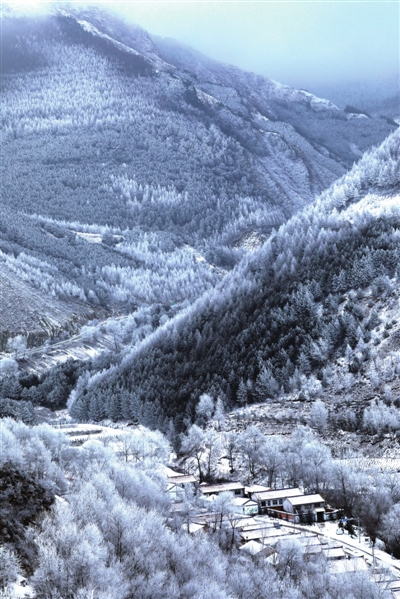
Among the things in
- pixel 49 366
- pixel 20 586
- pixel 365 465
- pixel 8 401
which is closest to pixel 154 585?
pixel 20 586

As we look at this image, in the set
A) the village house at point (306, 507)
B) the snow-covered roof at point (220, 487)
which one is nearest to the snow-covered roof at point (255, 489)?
the snow-covered roof at point (220, 487)

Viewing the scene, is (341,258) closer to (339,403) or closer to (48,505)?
(339,403)

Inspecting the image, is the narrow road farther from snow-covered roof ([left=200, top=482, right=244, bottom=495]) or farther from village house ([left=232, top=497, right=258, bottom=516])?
snow-covered roof ([left=200, top=482, right=244, bottom=495])

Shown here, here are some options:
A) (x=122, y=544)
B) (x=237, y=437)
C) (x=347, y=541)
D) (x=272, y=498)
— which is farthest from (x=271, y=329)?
(x=122, y=544)

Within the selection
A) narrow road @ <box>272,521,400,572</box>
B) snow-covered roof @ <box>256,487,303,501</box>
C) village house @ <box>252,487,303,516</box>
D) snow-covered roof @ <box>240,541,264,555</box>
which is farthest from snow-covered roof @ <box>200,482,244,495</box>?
snow-covered roof @ <box>240,541,264,555</box>

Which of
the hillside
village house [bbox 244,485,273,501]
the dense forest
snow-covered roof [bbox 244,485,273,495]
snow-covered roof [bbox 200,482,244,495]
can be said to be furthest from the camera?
the hillside

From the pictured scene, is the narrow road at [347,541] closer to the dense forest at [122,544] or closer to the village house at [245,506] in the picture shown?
the dense forest at [122,544]

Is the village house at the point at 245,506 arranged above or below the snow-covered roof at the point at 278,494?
below
